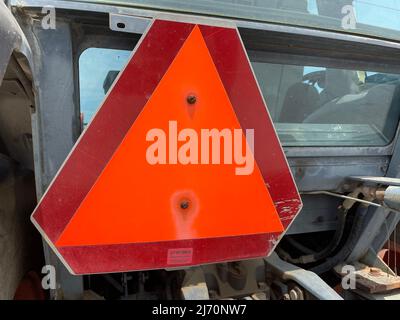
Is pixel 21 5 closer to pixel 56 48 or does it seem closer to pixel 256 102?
pixel 56 48

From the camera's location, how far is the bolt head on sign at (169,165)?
1.12 m

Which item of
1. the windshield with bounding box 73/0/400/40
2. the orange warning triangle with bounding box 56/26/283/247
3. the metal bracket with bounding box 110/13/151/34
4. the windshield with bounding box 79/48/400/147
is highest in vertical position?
the windshield with bounding box 73/0/400/40

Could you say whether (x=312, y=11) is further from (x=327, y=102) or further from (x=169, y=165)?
(x=169, y=165)

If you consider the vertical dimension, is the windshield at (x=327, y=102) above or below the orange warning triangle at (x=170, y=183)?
above

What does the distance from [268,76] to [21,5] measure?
0.96 meters

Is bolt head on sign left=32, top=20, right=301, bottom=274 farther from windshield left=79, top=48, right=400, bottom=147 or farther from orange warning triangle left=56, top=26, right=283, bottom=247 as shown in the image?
windshield left=79, top=48, right=400, bottom=147

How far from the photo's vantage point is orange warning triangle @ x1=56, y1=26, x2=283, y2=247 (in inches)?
44.7

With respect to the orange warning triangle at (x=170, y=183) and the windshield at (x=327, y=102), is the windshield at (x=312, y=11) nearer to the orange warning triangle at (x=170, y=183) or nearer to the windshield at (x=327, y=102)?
the windshield at (x=327, y=102)

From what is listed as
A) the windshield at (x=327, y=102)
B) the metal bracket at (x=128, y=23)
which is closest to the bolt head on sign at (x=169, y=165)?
the metal bracket at (x=128, y=23)

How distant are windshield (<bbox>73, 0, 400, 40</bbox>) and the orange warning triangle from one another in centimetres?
27

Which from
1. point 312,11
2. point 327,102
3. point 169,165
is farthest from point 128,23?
point 327,102

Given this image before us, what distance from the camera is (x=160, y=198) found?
1.19m

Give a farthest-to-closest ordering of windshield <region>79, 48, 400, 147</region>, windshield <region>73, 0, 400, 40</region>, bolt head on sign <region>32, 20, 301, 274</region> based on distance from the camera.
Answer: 1. windshield <region>79, 48, 400, 147</region>
2. windshield <region>73, 0, 400, 40</region>
3. bolt head on sign <region>32, 20, 301, 274</region>

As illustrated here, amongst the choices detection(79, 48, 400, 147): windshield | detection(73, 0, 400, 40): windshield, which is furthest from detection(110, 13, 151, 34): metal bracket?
detection(79, 48, 400, 147): windshield
